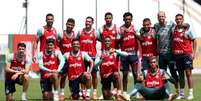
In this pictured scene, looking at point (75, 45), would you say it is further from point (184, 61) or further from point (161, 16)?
point (184, 61)

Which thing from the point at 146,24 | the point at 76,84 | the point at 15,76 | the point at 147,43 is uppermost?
the point at 146,24

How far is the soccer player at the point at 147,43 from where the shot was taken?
12266 millimetres

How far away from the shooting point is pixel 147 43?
12336mm

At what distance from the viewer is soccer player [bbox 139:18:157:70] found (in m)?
12.3

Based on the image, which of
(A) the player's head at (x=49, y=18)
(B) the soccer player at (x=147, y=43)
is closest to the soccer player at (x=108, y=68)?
(B) the soccer player at (x=147, y=43)

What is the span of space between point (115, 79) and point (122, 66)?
2.65ft

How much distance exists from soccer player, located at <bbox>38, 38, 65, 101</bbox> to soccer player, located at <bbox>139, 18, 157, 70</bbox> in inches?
71.1

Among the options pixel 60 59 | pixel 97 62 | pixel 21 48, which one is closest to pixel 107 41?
pixel 97 62

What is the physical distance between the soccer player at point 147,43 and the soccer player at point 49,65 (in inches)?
71.1

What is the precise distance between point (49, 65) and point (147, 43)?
2.13 metres

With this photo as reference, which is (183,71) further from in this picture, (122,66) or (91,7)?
(91,7)

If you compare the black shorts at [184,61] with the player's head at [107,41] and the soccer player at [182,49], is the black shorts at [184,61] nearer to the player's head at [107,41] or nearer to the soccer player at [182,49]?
the soccer player at [182,49]

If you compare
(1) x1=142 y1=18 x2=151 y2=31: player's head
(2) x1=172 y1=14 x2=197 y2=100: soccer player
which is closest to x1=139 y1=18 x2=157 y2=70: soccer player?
(1) x1=142 y1=18 x2=151 y2=31: player's head

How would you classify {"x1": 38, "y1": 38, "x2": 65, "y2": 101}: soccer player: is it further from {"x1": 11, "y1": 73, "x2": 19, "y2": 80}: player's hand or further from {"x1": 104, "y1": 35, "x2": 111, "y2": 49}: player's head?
{"x1": 104, "y1": 35, "x2": 111, "y2": 49}: player's head
